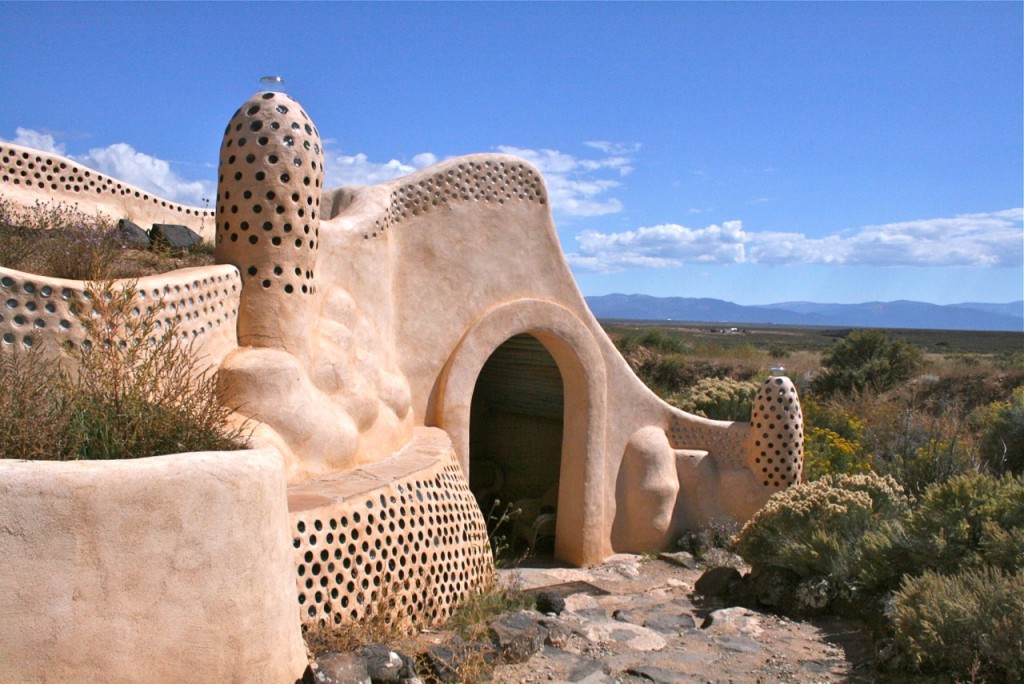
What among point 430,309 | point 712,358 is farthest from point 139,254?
point 712,358

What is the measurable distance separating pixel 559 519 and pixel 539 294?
2689 millimetres

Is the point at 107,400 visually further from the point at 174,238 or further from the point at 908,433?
the point at 908,433

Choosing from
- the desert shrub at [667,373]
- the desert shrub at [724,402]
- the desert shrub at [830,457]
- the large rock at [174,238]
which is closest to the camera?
the large rock at [174,238]

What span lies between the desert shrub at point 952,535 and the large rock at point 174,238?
8.20m

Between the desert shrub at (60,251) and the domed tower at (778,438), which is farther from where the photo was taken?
the domed tower at (778,438)

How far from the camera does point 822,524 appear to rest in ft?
26.7

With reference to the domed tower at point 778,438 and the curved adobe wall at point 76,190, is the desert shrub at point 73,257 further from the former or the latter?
the domed tower at point 778,438

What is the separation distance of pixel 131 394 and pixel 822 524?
624 centimetres

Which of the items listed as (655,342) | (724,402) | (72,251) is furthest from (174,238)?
(655,342)

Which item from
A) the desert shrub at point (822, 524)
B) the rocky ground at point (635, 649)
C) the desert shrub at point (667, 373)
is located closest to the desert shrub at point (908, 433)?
the desert shrub at point (822, 524)

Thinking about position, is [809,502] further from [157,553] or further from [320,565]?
[157,553]

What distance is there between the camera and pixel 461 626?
607 centimetres

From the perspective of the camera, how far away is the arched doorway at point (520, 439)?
36.7 feet

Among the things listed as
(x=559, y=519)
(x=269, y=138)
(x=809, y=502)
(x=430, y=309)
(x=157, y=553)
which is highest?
(x=269, y=138)
